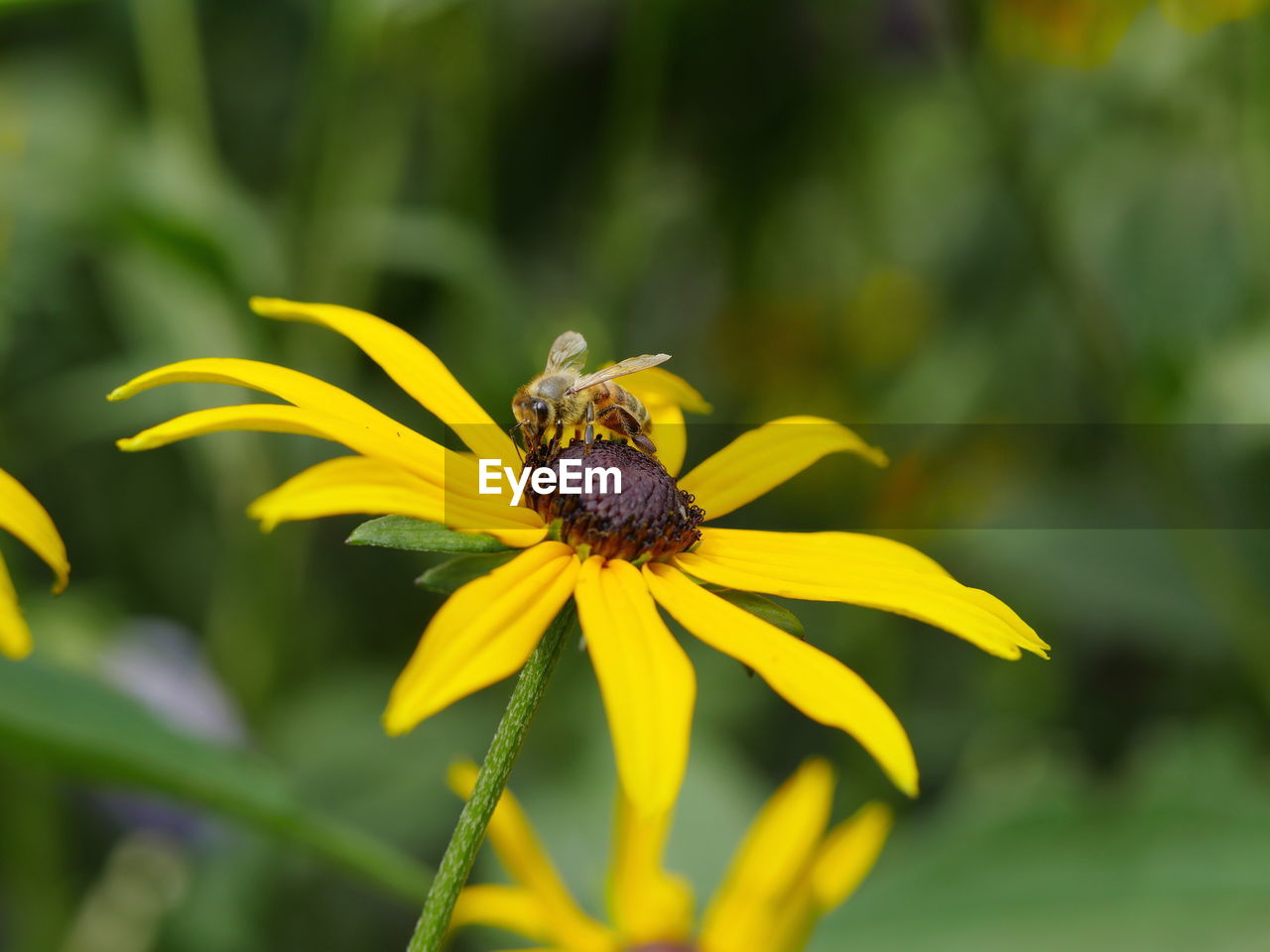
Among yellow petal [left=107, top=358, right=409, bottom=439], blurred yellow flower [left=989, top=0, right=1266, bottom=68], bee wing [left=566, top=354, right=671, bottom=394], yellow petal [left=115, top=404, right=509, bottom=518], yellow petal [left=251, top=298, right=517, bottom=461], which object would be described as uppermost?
blurred yellow flower [left=989, top=0, right=1266, bottom=68]

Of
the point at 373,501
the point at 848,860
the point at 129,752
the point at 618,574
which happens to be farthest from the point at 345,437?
the point at 848,860

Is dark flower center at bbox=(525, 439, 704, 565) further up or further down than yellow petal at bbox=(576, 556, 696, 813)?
further up

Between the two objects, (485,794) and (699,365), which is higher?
(699,365)

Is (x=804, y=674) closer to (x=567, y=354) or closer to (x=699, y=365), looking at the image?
(x=567, y=354)

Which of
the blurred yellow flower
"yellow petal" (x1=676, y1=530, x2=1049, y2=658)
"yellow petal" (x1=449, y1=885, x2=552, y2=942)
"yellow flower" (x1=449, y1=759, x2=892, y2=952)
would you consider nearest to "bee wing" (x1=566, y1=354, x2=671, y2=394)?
"yellow petal" (x1=676, y1=530, x2=1049, y2=658)

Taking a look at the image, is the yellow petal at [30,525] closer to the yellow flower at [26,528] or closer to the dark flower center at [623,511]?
the yellow flower at [26,528]

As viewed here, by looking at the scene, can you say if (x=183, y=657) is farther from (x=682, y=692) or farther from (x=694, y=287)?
(x=694, y=287)

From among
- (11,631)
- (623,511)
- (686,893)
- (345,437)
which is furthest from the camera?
(686,893)

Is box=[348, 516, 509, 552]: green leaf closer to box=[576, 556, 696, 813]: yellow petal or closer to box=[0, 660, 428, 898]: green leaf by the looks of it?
box=[576, 556, 696, 813]: yellow petal
